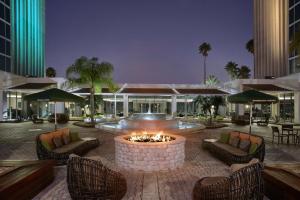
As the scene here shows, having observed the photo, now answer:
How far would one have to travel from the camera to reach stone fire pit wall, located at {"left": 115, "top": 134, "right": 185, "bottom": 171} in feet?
23.7

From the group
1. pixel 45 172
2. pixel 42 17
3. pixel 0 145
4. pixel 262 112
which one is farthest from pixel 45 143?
pixel 42 17

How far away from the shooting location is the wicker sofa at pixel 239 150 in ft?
24.2

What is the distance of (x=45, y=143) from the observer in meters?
7.98

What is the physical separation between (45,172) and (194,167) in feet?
13.5

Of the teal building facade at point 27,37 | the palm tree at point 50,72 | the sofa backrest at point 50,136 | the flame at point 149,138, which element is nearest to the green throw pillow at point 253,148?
the flame at point 149,138

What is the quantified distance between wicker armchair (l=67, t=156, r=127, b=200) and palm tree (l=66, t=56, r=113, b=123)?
1801 centimetres

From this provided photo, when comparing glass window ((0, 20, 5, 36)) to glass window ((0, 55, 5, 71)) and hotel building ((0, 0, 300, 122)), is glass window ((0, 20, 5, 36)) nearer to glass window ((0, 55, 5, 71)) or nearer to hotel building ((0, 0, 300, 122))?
hotel building ((0, 0, 300, 122))

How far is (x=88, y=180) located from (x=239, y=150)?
5205 mm

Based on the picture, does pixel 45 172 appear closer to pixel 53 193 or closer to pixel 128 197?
pixel 53 193

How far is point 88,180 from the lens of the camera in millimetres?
4602

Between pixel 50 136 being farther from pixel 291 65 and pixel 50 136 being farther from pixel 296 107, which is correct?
pixel 291 65

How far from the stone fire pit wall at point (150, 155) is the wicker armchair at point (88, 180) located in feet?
7.94

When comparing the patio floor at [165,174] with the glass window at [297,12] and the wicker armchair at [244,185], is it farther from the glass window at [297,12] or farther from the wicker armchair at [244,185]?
the glass window at [297,12]

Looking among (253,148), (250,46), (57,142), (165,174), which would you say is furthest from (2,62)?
(250,46)
